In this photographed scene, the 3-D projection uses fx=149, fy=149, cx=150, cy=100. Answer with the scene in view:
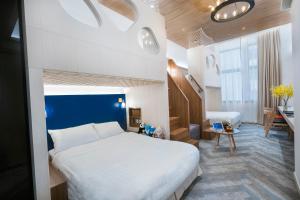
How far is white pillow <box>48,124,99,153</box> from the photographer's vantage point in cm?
236

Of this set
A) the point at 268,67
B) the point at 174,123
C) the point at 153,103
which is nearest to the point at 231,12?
the point at 153,103

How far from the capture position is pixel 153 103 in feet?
11.2

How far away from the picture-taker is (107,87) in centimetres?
363

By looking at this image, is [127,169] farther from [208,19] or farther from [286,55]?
[286,55]

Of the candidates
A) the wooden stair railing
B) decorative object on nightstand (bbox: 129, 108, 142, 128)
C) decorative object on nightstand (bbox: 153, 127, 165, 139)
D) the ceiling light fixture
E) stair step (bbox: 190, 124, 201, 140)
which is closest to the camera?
the ceiling light fixture

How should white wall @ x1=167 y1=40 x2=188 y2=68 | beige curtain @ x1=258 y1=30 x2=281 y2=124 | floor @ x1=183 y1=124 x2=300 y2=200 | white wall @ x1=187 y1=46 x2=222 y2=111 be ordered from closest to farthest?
floor @ x1=183 y1=124 x2=300 y2=200, white wall @ x1=187 y1=46 x2=222 y2=111, beige curtain @ x1=258 y1=30 x2=281 y2=124, white wall @ x1=167 y1=40 x2=188 y2=68

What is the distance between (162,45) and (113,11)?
5.06ft

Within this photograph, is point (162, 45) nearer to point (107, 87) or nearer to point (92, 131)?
point (107, 87)

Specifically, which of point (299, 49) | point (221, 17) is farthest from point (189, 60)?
point (299, 49)

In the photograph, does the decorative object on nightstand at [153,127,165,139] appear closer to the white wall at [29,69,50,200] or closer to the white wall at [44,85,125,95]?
the white wall at [44,85,125,95]

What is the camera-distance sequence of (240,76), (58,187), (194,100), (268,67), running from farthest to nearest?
(240,76)
(268,67)
(194,100)
(58,187)

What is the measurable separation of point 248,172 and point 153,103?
216cm

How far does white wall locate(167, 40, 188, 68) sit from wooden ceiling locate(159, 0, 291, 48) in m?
0.25

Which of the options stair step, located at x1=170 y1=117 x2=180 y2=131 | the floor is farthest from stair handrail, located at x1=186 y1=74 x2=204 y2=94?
the floor
